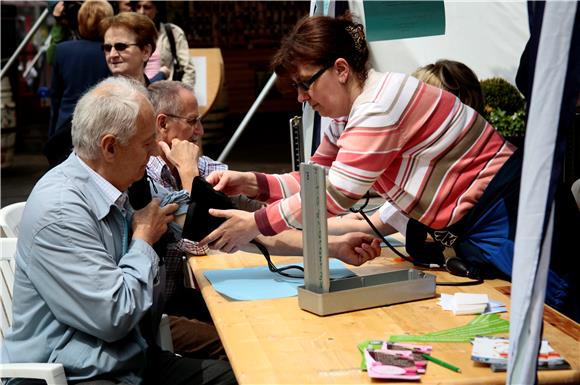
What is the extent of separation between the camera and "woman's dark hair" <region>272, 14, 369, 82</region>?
118 inches

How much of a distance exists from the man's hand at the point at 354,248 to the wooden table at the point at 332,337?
319 mm

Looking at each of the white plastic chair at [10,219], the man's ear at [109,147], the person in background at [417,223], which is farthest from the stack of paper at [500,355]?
the white plastic chair at [10,219]

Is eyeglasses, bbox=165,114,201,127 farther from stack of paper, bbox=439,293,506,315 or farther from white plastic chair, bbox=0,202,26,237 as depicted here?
stack of paper, bbox=439,293,506,315

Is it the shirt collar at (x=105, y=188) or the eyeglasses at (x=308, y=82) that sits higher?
the eyeglasses at (x=308, y=82)

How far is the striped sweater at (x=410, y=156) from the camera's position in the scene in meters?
2.87

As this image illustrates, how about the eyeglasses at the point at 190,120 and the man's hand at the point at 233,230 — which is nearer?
the man's hand at the point at 233,230

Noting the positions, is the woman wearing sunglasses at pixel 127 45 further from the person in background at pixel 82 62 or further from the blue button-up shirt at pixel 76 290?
the blue button-up shirt at pixel 76 290

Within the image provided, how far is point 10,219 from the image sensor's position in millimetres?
3791

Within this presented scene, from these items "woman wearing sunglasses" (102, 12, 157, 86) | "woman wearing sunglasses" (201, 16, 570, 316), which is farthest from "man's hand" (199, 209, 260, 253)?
"woman wearing sunglasses" (102, 12, 157, 86)

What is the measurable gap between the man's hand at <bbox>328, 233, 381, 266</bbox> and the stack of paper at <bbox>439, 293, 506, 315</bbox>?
1.87ft

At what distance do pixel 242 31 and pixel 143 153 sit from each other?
455 inches

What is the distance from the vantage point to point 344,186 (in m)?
2.86

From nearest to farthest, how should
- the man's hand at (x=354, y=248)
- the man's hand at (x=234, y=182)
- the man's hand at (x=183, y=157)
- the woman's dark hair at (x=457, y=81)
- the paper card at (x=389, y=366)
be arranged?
the paper card at (x=389, y=366)
the man's hand at (x=354, y=248)
the man's hand at (x=234, y=182)
the man's hand at (x=183, y=157)
the woman's dark hair at (x=457, y=81)

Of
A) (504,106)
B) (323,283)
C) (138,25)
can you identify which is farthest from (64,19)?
(323,283)
